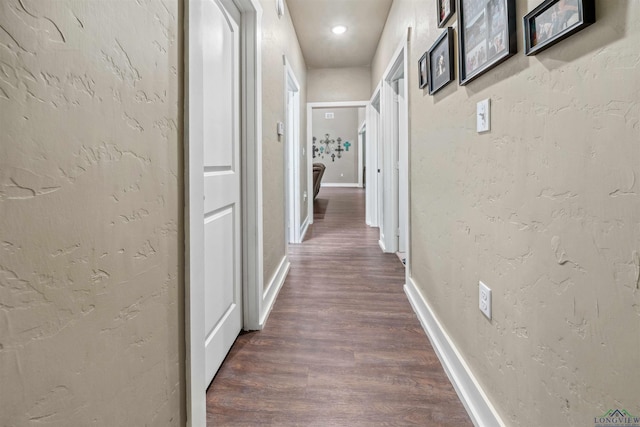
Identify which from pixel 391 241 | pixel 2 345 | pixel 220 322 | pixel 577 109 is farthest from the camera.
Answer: pixel 391 241

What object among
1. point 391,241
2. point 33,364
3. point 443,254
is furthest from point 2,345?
point 391,241

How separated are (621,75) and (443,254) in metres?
1.18

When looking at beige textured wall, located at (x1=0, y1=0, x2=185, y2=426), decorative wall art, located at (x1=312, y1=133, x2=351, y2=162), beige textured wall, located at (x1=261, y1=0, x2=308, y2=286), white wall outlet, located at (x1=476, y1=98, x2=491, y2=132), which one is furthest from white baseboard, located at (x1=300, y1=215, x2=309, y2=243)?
decorative wall art, located at (x1=312, y1=133, x2=351, y2=162)

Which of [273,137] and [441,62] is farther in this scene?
[273,137]

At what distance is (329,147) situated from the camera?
12.6 m

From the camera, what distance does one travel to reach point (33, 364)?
1.74ft

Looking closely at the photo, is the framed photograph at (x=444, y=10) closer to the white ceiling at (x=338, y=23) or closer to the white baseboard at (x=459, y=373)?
the white baseboard at (x=459, y=373)

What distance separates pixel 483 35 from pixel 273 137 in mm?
1574

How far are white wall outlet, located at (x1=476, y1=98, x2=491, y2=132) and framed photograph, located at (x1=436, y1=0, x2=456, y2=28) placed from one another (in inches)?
20.0

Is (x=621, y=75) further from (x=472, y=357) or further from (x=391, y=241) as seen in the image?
(x=391, y=241)

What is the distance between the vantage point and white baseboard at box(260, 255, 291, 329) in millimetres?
2113

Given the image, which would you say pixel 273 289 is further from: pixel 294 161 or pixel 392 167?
pixel 294 161

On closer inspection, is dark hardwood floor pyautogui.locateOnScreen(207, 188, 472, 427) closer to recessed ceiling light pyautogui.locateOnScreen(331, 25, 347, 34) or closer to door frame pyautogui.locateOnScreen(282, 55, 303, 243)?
door frame pyautogui.locateOnScreen(282, 55, 303, 243)

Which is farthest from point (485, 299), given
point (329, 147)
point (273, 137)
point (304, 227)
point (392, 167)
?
point (329, 147)
